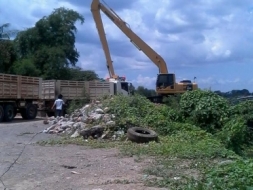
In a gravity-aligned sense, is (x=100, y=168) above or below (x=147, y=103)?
below

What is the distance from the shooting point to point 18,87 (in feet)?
104

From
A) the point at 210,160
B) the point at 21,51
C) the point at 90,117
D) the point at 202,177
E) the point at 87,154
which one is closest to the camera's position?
the point at 202,177

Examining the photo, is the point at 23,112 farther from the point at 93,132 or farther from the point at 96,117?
the point at 93,132

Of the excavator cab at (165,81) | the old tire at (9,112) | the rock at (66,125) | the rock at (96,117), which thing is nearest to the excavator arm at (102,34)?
the excavator cab at (165,81)

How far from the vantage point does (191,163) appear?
12719 mm

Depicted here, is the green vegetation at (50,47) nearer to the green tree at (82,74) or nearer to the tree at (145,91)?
the green tree at (82,74)

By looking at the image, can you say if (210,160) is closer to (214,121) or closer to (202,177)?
(202,177)

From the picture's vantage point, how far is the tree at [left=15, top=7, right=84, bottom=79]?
57.1 meters

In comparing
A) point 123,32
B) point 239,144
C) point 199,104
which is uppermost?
point 123,32

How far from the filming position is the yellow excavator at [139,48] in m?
38.8

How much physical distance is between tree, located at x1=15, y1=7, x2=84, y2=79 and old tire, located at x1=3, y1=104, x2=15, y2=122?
25669 mm

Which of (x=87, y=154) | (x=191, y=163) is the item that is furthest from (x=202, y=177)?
(x=87, y=154)

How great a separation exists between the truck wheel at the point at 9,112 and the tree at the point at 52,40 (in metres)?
25.7

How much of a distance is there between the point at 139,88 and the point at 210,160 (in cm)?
3200
